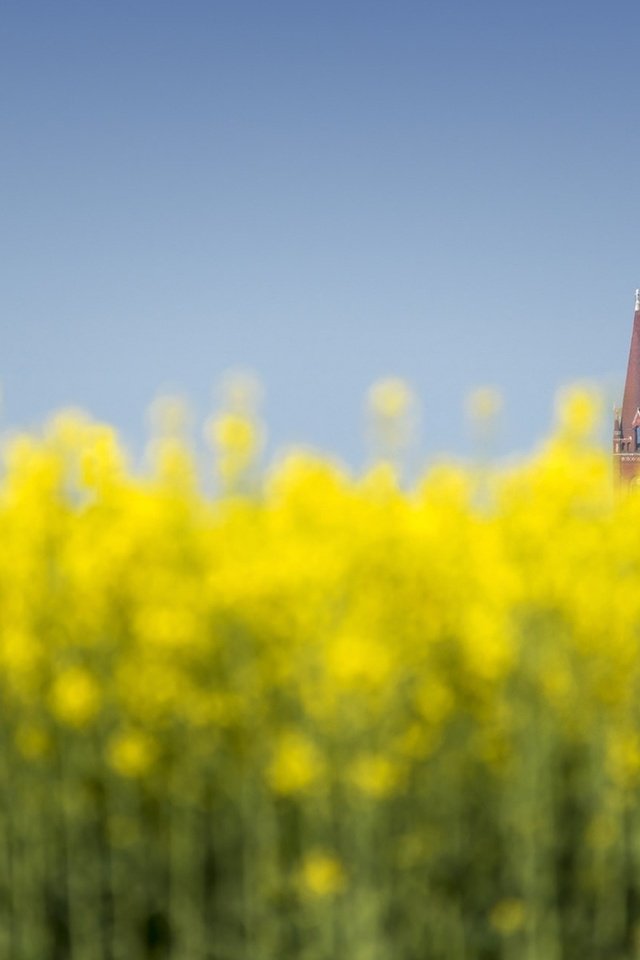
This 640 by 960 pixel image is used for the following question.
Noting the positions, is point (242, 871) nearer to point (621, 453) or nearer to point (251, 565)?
point (251, 565)

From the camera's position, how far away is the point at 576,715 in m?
5.13

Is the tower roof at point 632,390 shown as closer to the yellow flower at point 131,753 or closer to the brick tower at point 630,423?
the brick tower at point 630,423

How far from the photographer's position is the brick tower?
91.4m

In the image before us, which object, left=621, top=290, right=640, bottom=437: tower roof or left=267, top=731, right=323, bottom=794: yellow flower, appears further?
left=621, top=290, right=640, bottom=437: tower roof

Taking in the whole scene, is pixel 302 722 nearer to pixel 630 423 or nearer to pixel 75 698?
pixel 75 698

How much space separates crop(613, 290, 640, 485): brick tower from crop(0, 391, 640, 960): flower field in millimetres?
87450

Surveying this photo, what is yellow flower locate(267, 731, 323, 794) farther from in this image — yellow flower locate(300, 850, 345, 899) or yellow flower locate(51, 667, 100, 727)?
yellow flower locate(51, 667, 100, 727)

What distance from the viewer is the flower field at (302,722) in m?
4.54

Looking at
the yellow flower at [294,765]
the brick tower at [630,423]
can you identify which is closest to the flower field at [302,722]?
the yellow flower at [294,765]

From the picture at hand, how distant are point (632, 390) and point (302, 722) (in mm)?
90152

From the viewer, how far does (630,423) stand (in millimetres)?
93375

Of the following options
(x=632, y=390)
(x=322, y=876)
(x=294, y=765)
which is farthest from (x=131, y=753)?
(x=632, y=390)

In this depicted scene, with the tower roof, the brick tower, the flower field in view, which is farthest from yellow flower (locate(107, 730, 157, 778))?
the tower roof

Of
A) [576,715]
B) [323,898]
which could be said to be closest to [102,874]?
[323,898]
